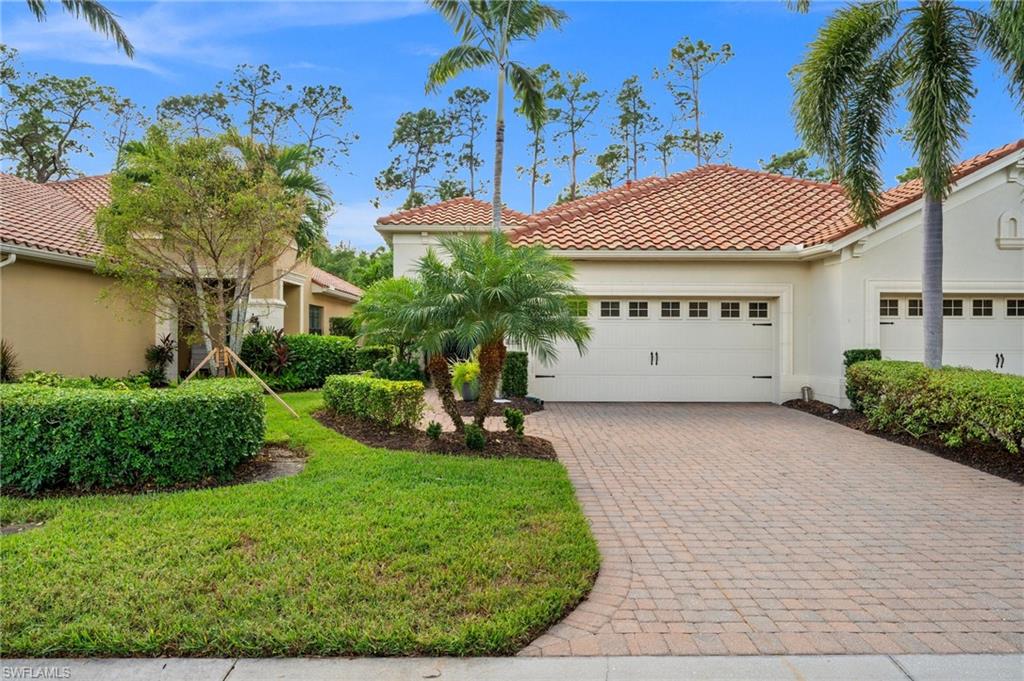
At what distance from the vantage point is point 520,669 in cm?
293

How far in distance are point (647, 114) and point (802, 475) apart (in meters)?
26.3

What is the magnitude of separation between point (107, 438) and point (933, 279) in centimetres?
1206

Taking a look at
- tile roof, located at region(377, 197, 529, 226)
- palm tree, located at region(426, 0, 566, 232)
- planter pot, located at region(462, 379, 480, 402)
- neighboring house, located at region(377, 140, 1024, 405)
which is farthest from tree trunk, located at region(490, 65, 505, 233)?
planter pot, located at region(462, 379, 480, 402)

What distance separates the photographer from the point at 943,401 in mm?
7961

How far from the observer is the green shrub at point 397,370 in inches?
532

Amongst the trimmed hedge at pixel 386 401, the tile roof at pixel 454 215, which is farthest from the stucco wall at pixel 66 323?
the trimmed hedge at pixel 386 401

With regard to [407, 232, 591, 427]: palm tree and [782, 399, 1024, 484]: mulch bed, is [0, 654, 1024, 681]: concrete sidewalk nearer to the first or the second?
[407, 232, 591, 427]: palm tree

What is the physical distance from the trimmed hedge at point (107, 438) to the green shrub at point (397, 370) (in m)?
7.36

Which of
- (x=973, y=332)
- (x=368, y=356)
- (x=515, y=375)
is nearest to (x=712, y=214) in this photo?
(x=973, y=332)

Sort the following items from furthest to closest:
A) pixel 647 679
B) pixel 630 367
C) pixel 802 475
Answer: pixel 630 367 → pixel 802 475 → pixel 647 679

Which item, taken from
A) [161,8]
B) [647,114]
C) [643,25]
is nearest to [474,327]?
[161,8]

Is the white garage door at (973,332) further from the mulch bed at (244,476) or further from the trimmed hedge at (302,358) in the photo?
the trimmed hedge at (302,358)

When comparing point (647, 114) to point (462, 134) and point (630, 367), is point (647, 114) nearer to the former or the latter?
point (462, 134)

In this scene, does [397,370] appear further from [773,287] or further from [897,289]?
[897,289]
